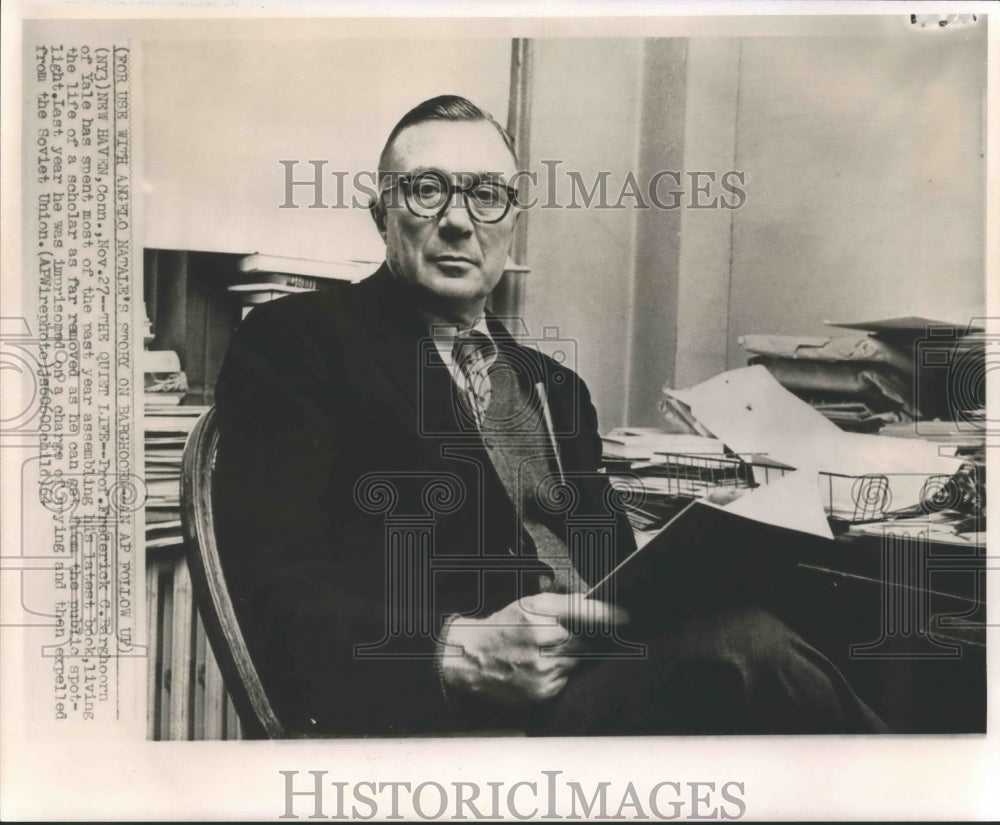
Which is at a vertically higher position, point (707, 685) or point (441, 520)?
point (441, 520)

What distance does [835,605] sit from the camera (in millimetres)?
1631

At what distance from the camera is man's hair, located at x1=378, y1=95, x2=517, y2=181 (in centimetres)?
162

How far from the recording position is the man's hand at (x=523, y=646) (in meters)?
1.59

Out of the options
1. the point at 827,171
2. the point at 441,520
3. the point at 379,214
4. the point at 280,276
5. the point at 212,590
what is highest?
the point at 827,171

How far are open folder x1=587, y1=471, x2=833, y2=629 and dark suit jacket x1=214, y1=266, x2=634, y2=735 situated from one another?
2.3 inches

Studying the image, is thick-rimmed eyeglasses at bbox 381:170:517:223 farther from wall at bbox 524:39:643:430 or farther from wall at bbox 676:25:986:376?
wall at bbox 676:25:986:376

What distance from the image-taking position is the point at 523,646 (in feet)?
5.23

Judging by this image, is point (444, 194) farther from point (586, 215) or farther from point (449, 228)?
point (586, 215)

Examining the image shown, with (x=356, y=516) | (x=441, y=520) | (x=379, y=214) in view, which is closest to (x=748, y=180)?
(x=379, y=214)

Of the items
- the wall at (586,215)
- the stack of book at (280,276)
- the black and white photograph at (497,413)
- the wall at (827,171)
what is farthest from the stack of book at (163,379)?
the wall at (827,171)

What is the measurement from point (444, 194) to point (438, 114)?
0.51 ft

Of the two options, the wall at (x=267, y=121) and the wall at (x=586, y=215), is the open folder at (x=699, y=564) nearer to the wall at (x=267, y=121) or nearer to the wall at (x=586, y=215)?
the wall at (x=586, y=215)

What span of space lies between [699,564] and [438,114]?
3.21 feet

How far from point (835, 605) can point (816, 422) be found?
0.35 metres
